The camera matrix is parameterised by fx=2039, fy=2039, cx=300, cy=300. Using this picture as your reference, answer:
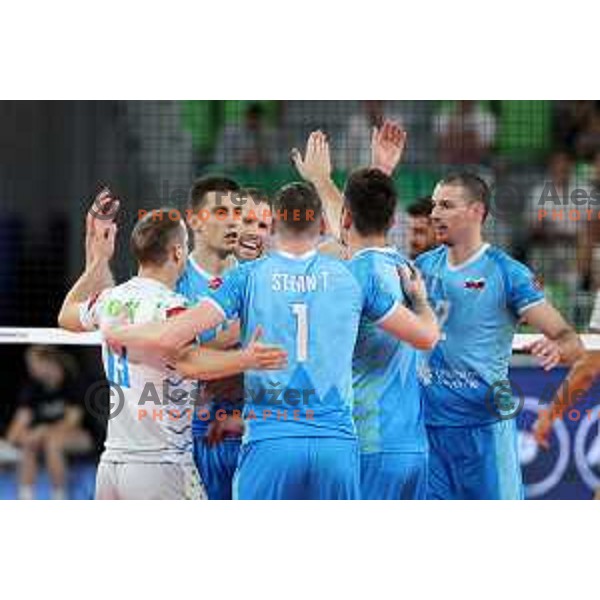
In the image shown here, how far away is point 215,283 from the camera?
8523 mm

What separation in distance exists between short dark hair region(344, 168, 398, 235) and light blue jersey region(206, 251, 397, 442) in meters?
0.21

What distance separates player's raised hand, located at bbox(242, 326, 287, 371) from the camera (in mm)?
8453

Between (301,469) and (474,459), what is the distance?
0.76m

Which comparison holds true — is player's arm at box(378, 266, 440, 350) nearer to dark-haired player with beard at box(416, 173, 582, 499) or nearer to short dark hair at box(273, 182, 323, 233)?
dark-haired player with beard at box(416, 173, 582, 499)

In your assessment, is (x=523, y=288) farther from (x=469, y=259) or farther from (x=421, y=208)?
(x=421, y=208)

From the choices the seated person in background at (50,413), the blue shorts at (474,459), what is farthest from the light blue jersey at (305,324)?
the seated person in background at (50,413)

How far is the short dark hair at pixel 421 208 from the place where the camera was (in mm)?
8555

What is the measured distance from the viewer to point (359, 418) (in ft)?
28.0

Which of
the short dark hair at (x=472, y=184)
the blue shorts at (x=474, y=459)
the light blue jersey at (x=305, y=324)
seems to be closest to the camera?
the light blue jersey at (x=305, y=324)

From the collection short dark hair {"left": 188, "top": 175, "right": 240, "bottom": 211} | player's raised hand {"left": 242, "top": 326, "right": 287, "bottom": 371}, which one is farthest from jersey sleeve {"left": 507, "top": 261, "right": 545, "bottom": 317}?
short dark hair {"left": 188, "top": 175, "right": 240, "bottom": 211}

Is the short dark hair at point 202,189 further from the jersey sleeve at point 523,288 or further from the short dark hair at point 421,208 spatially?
the jersey sleeve at point 523,288

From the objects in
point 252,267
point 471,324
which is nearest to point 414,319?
point 471,324

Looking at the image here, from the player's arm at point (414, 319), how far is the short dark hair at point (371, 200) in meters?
0.22
